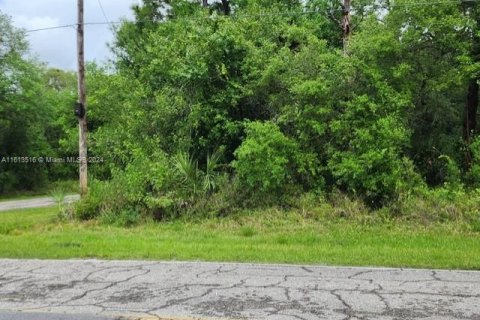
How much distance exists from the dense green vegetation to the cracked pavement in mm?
5513

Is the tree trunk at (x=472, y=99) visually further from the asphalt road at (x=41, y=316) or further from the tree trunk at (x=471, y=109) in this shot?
the asphalt road at (x=41, y=316)

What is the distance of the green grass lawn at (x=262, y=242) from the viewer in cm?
956

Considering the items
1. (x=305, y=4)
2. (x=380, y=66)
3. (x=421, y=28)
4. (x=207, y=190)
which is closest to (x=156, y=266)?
(x=207, y=190)

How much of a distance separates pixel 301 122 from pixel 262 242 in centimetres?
438

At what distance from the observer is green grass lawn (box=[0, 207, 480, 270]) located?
31.4 ft

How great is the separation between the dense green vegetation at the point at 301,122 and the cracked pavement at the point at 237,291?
551 centimetres

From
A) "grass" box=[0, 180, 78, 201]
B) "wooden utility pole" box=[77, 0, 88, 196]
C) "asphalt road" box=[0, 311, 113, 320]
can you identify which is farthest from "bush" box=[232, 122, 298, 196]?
"grass" box=[0, 180, 78, 201]

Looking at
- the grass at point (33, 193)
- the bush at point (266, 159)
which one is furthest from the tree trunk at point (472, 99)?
the grass at point (33, 193)

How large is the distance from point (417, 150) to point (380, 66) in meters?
3.05

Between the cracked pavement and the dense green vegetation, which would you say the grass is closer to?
the dense green vegetation

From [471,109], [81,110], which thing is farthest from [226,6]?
[471,109]

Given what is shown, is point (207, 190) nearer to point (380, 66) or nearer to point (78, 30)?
point (380, 66)

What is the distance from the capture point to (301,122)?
48.5 ft

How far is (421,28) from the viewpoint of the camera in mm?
14953
